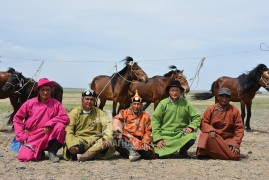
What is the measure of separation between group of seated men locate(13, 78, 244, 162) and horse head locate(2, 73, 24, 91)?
4980 millimetres

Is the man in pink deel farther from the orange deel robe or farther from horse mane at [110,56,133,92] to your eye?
horse mane at [110,56,133,92]

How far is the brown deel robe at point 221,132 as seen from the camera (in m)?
6.21

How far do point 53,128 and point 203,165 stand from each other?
2428 mm

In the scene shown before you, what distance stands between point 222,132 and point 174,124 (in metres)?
0.83

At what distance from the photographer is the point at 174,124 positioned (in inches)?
252

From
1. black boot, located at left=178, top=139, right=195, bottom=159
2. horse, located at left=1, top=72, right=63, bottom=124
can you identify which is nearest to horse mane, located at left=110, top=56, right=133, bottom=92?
horse, located at left=1, top=72, right=63, bottom=124

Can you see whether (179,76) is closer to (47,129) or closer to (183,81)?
(183,81)

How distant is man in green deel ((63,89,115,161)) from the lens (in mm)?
6020

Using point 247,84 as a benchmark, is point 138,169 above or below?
below

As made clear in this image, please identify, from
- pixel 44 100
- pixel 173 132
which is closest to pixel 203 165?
pixel 173 132

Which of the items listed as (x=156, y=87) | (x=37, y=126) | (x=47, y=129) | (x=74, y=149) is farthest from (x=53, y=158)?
(x=156, y=87)

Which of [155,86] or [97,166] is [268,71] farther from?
[97,166]

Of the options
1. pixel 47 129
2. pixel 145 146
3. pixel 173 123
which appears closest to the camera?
pixel 47 129

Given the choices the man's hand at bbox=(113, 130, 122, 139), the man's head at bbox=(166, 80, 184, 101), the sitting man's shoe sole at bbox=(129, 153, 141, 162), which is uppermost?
the man's head at bbox=(166, 80, 184, 101)
